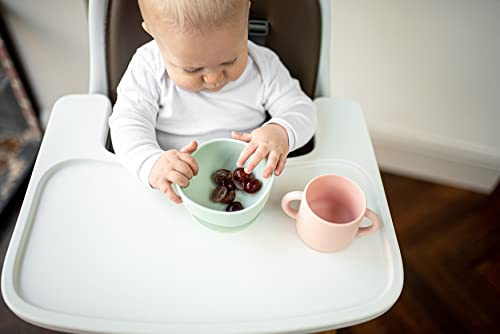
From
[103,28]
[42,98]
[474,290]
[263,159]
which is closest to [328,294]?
[263,159]

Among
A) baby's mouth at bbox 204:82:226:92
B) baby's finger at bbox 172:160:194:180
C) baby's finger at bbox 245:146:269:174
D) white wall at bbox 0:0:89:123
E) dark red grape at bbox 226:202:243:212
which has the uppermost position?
baby's mouth at bbox 204:82:226:92

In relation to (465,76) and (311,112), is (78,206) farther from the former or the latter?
(465,76)

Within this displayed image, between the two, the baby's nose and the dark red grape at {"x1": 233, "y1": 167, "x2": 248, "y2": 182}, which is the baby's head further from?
the dark red grape at {"x1": 233, "y1": 167, "x2": 248, "y2": 182}

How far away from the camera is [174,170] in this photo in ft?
2.02

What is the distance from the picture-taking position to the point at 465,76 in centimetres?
125

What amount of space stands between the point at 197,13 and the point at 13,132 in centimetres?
118

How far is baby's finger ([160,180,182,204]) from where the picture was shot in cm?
62

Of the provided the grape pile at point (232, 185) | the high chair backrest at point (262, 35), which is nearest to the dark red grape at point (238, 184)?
the grape pile at point (232, 185)

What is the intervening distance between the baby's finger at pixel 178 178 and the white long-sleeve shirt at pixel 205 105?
4.1 inches

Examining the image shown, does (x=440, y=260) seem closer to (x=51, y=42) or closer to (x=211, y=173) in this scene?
(x=211, y=173)

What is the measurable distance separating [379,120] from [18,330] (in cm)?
114

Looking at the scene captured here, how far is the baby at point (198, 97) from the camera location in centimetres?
59

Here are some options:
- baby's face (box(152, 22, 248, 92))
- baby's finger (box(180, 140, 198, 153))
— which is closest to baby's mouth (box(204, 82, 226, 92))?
baby's face (box(152, 22, 248, 92))

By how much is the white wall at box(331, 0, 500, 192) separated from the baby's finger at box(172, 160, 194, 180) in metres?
0.75
